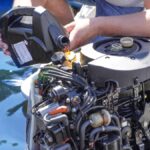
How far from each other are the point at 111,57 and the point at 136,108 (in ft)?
0.48

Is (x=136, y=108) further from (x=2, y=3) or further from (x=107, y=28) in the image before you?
(x=2, y=3)

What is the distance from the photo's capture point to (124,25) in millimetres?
1097

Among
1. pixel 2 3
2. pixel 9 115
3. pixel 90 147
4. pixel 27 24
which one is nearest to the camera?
pixel 90 147

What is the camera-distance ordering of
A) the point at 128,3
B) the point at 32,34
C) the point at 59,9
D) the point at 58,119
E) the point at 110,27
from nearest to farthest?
the point at 58,119
the point at 32,34
the point at 110,27
the point at 128,3
the point at 59,9

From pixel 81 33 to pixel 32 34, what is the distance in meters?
0.17

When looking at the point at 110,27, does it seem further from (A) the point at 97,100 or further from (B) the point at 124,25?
(A) the point at 97,100

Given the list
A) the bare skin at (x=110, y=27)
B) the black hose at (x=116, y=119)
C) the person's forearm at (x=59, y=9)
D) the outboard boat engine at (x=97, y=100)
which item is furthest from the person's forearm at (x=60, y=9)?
the black hose at (x=116, y=119)

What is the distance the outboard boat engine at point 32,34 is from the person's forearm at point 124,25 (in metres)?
0.15

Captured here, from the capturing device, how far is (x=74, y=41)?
3.64ft

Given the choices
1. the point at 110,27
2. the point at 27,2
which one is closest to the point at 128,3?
the point at 110,27

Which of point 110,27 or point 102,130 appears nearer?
point 102,130

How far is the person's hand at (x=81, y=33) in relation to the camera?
110 centimetres

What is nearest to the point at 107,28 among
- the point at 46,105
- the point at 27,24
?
the point at 27,24

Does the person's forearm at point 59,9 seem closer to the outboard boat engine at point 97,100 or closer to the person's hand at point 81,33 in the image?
the person's hand at point 81,33
